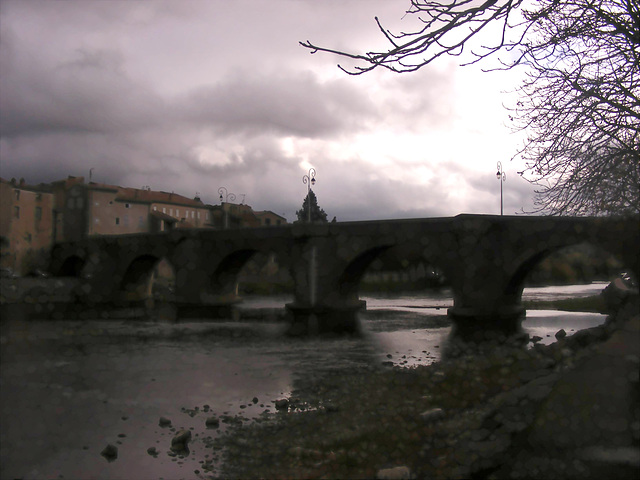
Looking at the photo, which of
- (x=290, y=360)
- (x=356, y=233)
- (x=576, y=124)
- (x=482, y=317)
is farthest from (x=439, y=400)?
(x=356, y=233)

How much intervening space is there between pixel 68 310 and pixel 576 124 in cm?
3532

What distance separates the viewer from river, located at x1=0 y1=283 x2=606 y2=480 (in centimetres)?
814

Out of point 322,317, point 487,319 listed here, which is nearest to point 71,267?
point 322,317

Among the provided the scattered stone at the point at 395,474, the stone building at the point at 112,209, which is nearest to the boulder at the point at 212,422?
the scattered stone at the point at 395,474

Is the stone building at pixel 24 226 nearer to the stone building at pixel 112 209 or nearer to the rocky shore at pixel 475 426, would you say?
the stone building at pixel 112 209

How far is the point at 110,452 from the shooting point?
8.12 m

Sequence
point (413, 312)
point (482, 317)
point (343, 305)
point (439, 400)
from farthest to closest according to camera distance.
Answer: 1. point (413, 312)
2. point (343, 305)
3. point (482, 317)
4. point (439, 400)

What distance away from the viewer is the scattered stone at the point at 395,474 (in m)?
5.56

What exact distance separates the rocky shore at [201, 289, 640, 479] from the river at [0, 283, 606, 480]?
99cm

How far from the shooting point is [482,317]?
69.9 feet

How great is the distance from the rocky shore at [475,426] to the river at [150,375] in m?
0.99

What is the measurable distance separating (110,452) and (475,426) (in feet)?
17.0

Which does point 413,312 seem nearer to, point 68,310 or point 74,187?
point 68,310

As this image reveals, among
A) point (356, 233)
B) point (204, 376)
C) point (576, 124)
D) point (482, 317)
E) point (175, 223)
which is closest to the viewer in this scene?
point (576, 124)
